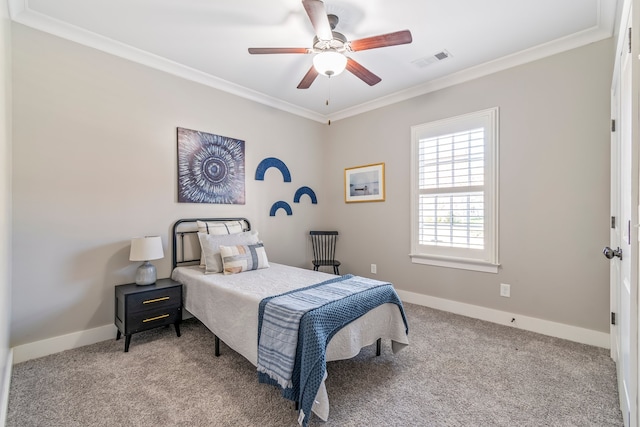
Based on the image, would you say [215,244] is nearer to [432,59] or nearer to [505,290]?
[432,59]

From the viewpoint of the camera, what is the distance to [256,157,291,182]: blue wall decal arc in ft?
12.9

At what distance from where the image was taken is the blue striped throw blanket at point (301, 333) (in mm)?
1613

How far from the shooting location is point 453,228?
3396 millimetres

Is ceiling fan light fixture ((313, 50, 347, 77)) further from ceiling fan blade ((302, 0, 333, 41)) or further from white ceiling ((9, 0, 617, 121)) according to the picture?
white ceiling ((9, 0, 617, 121))

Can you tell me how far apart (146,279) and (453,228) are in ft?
10.6

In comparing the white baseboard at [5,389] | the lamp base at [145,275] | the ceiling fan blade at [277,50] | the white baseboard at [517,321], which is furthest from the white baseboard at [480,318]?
the ceiling fan blade at [277,50]

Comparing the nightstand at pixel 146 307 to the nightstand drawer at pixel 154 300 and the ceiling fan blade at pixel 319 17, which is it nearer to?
the nightstand drawer at pixel 154 300

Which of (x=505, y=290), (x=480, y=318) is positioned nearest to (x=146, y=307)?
(x=480, y=318)

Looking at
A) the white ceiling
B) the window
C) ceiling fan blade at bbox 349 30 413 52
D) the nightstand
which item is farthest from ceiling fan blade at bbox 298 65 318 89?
the nightstand

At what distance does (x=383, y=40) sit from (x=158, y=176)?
245cm

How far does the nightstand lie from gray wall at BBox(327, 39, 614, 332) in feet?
8.97

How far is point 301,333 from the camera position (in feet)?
5.59

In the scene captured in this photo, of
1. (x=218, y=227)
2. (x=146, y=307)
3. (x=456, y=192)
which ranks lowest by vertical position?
(x=146, y=307)

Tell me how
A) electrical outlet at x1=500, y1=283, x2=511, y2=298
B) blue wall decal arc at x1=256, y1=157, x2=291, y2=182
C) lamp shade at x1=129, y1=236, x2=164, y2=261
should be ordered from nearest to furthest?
1. lamp shade at x1=129, y1=236, x2=164, y2=261
2. electrical outlet at x1=500, y1=283, x2=511, y2=298
3. blue wall decal arc at x1=256, y1=157, x2=291, y2=182
